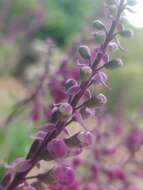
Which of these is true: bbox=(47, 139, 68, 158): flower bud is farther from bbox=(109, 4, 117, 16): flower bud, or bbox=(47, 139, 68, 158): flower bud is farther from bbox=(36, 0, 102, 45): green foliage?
bbox=(36, 0, 102, 45): green foliage

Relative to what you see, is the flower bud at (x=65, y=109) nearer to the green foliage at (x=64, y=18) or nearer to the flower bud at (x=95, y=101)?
the flower bud at (x=95, y=101)

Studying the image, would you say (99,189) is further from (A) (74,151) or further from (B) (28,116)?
(A) (74,151)

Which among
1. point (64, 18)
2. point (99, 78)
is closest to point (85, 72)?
point (99, 78)

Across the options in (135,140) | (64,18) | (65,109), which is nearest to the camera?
(65,109)

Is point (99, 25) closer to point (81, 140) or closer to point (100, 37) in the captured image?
point (100, 37)

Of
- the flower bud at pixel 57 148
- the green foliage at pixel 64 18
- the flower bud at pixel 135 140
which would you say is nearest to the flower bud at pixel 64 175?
the flower bud at pixel 57 148

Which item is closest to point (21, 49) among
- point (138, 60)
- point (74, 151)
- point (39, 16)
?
point (138, 60)
